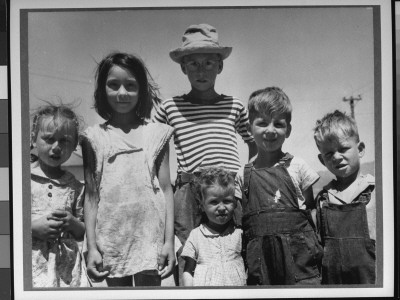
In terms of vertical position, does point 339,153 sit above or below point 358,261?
above

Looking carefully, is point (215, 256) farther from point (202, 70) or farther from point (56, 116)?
point (56, 116)

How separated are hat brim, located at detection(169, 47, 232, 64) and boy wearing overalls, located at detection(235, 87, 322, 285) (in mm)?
216

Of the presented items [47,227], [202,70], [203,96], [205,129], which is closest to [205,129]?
[205,129]

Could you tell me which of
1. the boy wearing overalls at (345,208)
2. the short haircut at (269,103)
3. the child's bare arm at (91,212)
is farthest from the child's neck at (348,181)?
the child's bare arm at (91,212)

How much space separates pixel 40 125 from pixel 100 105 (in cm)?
27

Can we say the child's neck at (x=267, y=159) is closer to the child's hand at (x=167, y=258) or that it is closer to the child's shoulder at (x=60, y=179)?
the child's hand at (x=167, y=258)

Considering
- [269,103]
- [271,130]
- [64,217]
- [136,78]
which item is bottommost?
[64,217]

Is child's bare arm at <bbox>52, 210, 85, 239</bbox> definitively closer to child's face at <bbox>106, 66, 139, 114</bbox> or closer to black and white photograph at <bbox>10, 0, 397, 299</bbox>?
black and white photograph at <bbox>10, 0, 397, 299</bbox>

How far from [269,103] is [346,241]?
2.26 ft

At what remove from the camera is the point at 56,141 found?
307cm

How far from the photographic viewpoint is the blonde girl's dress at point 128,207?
3070mm

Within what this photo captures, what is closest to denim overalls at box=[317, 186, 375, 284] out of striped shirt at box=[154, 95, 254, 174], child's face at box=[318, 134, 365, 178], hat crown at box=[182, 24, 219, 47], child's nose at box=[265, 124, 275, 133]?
child's face at box=[318, 134, 365, 178]

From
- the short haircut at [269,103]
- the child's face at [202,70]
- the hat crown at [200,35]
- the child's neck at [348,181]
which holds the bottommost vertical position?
the child's neck at [348,181]

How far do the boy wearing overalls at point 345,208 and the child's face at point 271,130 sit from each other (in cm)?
15
